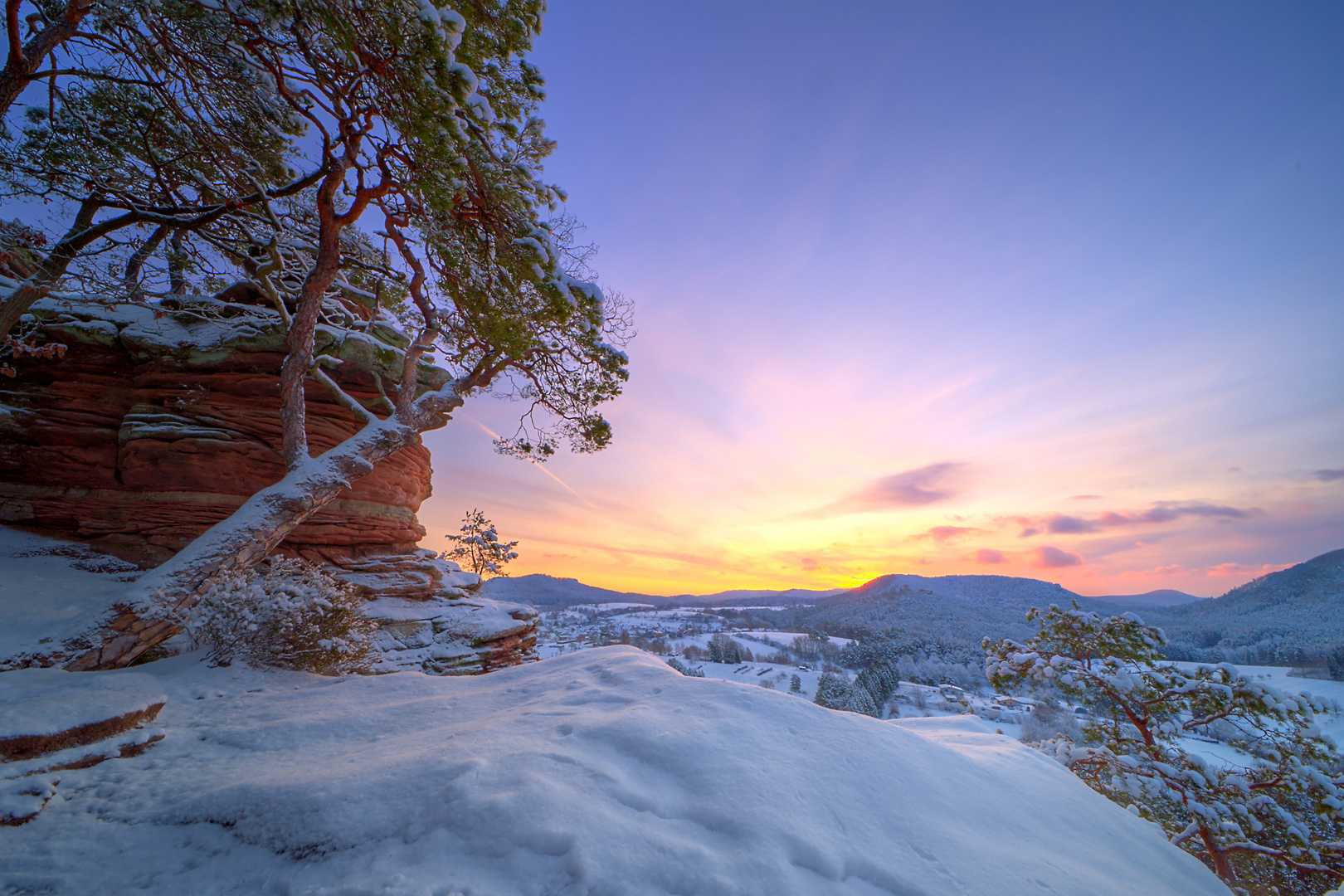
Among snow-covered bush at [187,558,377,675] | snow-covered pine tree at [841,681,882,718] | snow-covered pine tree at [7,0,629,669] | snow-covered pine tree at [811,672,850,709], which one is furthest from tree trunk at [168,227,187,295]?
snow-covered pine tree at [811,672,850,709]

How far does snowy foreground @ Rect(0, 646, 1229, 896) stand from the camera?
168cm

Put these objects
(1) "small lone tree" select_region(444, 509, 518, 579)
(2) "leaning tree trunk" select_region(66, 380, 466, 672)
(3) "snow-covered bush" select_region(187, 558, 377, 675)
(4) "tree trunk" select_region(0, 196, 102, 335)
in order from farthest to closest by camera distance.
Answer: (1) "small lone tree" select_region(444, 509, 518, 579) < (4) "tree trunk" select_region(0, 196, 102, 335) < (3) "snow-covered bush" select_region(187, 558, 377, 675) < (2) "leaning tree trunk" select_region(66, 380, 466, 672)

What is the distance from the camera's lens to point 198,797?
7.64ft

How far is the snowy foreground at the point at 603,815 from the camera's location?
168 cm

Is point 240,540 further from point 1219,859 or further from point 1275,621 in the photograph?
point 1275,621

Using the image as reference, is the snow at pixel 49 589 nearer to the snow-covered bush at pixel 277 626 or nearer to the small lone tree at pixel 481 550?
the snow-covered bush at pixel 277 626

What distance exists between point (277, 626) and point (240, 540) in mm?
1535

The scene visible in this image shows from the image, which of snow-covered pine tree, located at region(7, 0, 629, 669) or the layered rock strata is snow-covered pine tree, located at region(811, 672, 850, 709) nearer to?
the layered rock strata

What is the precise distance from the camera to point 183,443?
8852mm

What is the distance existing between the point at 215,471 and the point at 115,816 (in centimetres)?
950

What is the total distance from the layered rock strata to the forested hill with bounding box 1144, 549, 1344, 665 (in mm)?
38329

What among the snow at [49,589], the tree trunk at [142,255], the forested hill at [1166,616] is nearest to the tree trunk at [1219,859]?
the forested hill at [1166,616]

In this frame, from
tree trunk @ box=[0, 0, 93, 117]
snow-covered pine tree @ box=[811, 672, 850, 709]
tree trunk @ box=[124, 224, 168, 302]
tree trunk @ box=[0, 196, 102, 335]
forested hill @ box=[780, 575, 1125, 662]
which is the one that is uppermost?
tree trunk @ box=[0, 0, 93, 117]

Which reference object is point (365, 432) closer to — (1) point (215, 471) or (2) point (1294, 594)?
(1) point (215, 471)
